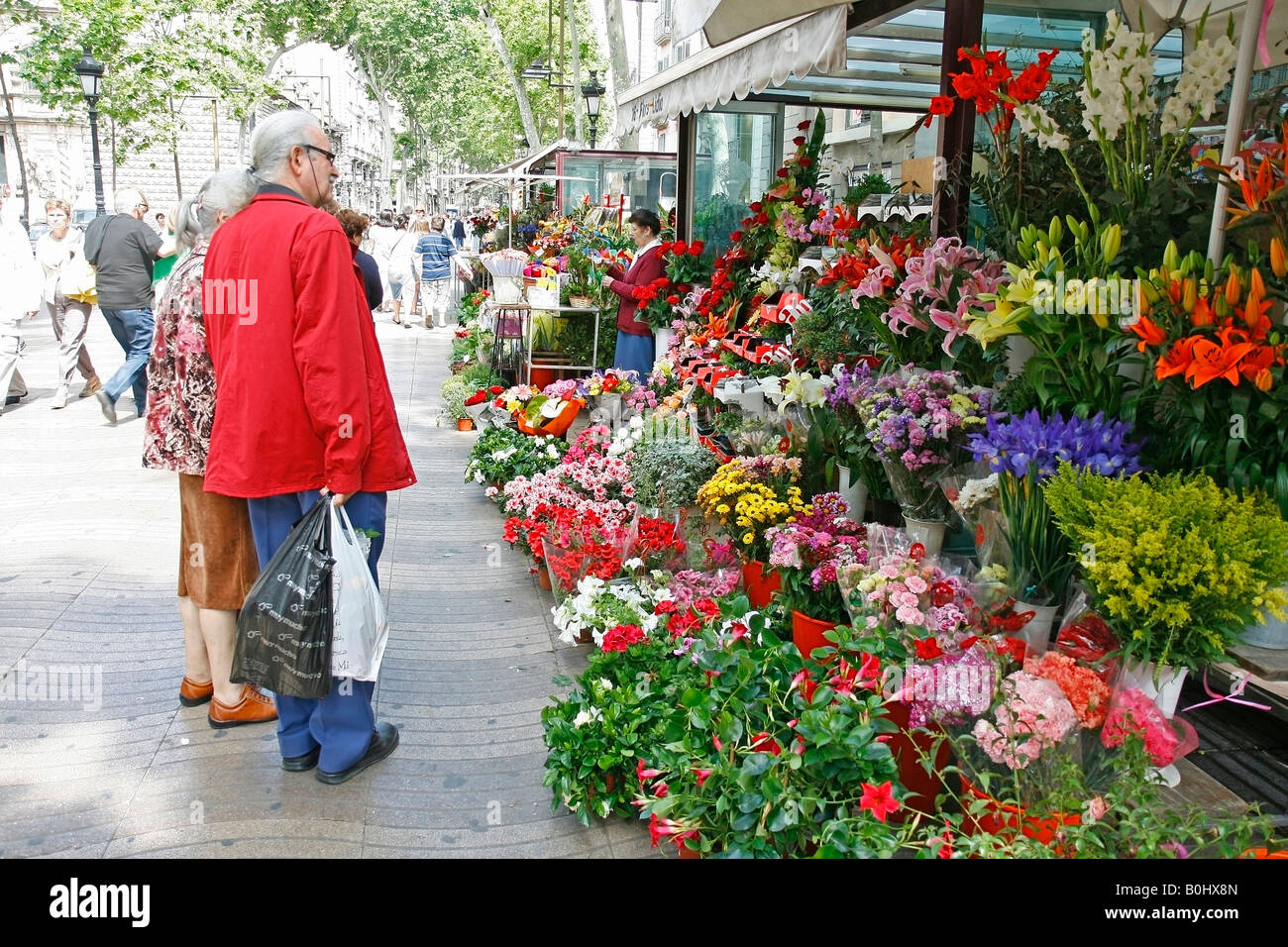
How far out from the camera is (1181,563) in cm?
233

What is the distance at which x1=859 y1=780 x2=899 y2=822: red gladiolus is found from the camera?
2.34 m

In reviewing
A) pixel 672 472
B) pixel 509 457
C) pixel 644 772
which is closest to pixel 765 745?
pixel 644 772

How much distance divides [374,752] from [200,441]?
1.21m

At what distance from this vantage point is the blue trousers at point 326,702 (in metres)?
3.18

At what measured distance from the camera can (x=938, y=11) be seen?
17.3 ft

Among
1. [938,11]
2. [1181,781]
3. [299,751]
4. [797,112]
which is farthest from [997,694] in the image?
[797,112]

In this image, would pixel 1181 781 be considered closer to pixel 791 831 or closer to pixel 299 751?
pixel 791 831

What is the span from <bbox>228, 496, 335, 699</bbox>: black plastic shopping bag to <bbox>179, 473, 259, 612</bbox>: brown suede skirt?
517 millimetres

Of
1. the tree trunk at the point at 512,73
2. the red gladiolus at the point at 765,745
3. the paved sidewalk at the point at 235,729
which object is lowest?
the paved sidewalk at the point at 235,729

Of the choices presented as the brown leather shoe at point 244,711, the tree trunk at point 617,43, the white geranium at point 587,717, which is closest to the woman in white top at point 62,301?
the brown leather shoe at point 244,711

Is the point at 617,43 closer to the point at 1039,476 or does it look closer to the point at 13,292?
the point at 13,292

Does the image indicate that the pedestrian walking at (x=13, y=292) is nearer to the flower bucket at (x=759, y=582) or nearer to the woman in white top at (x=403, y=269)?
the flower bucket at (x=759, y=582)

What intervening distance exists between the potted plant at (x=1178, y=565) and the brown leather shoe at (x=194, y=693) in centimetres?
305
